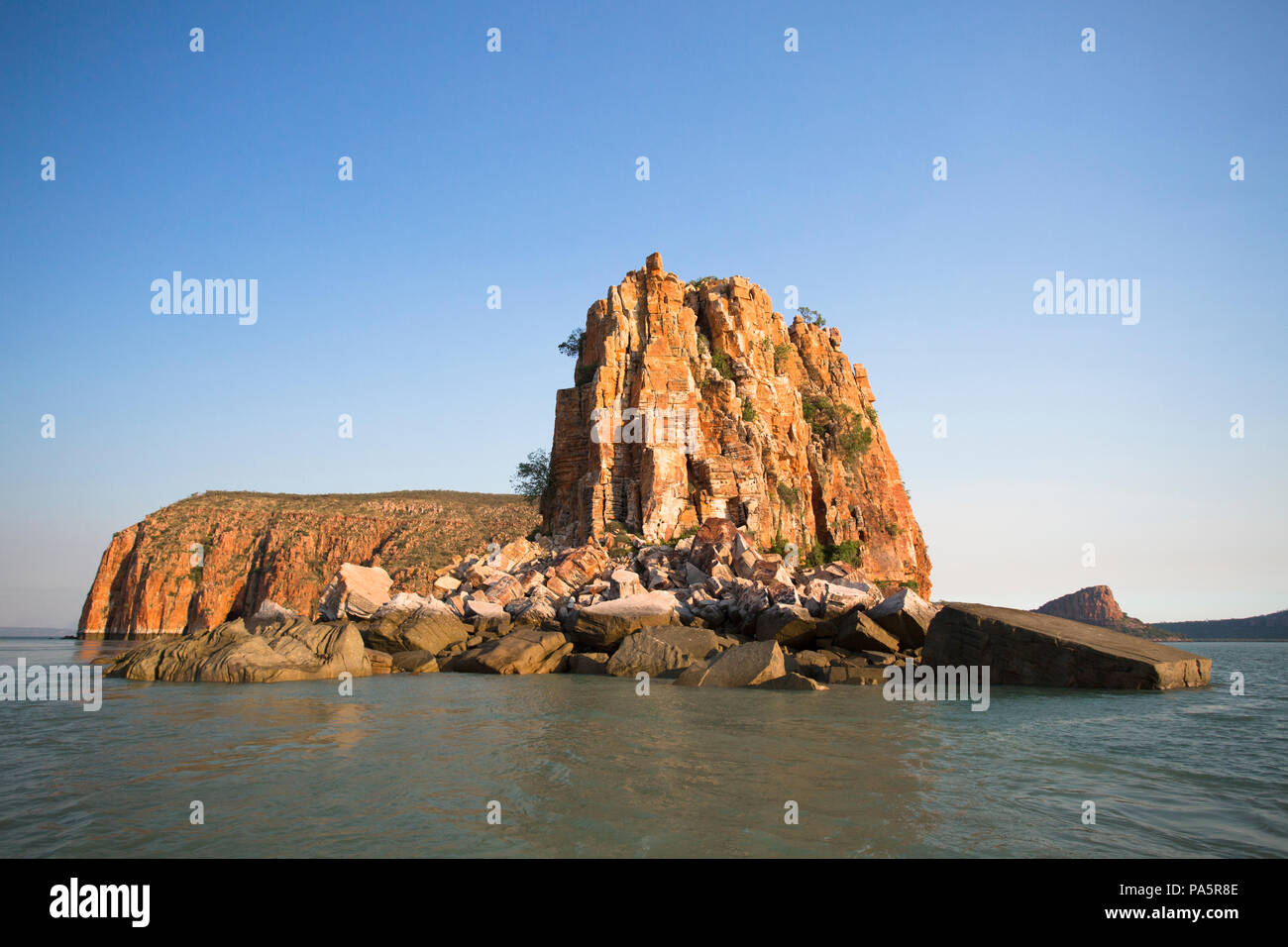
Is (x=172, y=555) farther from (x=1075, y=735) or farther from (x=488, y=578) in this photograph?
(x=1075, y=735)

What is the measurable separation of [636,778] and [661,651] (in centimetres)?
1149

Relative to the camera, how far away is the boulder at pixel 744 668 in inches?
671

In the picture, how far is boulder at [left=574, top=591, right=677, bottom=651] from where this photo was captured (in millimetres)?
21672

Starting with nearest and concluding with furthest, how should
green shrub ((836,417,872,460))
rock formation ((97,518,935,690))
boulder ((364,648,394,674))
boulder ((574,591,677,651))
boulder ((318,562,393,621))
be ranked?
1. rock formation ((97,518,935,690))
2. boulder ((364,648,394,674))
3. boulder ((574,591,677,651))
4. boulder ((318,562,393,621))
5. green shrub ((836,417,872,460))

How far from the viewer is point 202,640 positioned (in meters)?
19.3

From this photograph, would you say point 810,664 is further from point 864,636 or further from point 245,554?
point 245,554

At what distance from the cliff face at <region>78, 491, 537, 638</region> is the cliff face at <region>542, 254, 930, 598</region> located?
37.6 metres

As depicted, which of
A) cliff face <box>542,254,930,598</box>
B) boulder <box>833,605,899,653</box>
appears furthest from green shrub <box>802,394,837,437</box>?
boulder <box>833,605,899,653</box>

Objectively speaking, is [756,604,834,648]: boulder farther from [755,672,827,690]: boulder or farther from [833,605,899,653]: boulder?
[755,672,827,690]: boulder

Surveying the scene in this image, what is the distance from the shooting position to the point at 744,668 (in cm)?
1727

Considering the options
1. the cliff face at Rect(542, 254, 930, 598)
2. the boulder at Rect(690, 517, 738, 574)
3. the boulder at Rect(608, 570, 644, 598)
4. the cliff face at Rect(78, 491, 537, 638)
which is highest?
the cliff face at Rect(542, 254, 930, 598)
